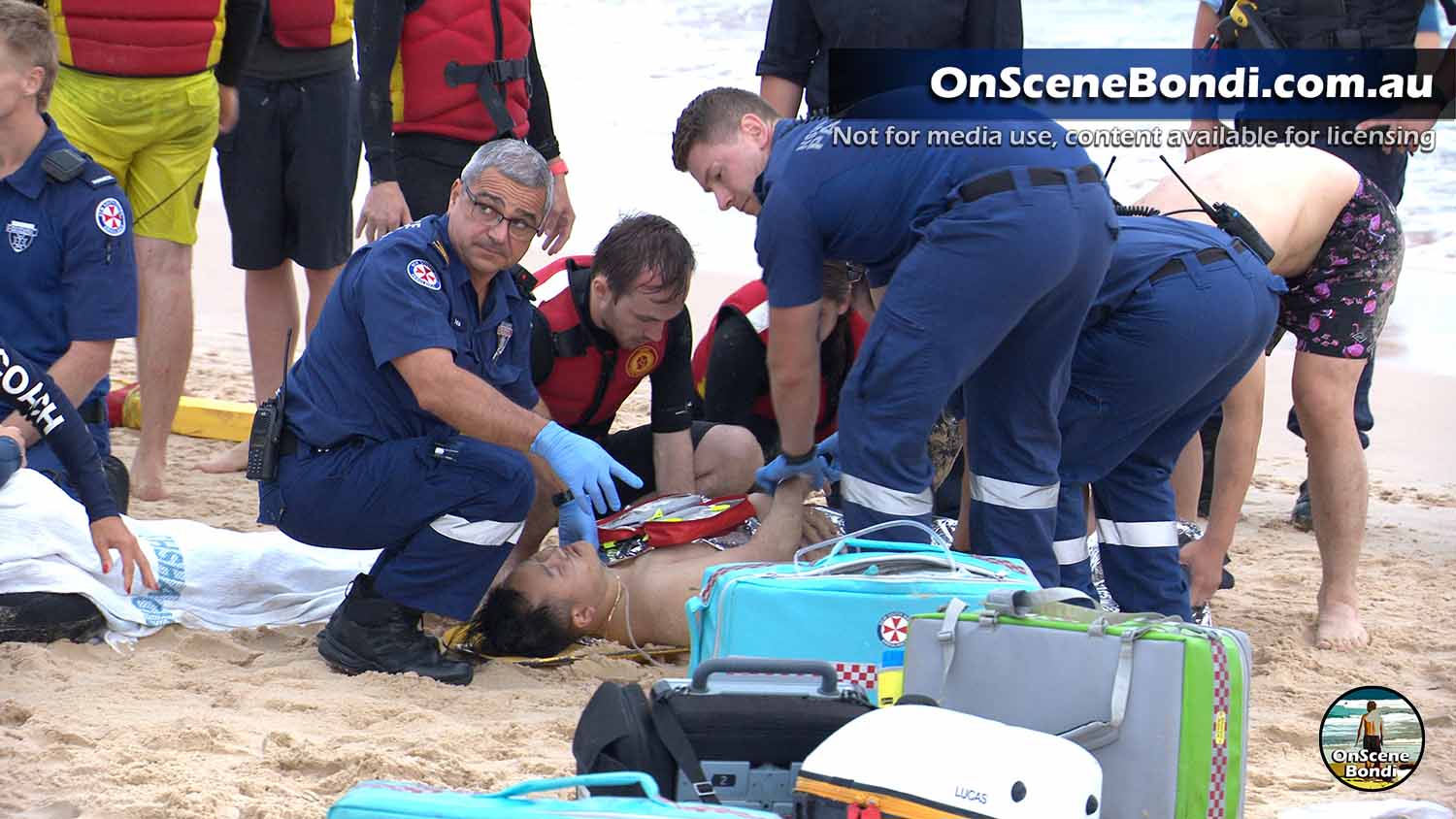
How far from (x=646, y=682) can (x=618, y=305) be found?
Result: 922mm

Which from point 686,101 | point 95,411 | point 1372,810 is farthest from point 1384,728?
point 686,101

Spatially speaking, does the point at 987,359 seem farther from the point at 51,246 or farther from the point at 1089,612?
the point at 51,246

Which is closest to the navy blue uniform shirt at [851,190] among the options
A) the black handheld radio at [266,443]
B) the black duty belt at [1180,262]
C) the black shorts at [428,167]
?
the black duty belt at [1180,262]

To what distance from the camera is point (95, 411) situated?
398 cm

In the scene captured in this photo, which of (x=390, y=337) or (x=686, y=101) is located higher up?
(x=686, y=101)

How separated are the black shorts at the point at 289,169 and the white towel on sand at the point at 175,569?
1.30 metres

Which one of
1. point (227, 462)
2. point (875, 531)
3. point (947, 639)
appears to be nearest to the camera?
point (947, 639)

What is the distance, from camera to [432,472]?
3.48 metres

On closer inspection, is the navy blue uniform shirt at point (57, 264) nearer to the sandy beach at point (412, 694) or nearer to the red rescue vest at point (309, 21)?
the sandy beach at point (412, 694)

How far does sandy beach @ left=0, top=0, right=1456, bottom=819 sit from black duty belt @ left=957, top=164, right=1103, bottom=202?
3.89 ft

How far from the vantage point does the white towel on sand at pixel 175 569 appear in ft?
11.5

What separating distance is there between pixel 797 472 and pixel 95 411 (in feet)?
5.69

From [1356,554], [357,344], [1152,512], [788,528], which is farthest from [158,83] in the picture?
[1356,554]

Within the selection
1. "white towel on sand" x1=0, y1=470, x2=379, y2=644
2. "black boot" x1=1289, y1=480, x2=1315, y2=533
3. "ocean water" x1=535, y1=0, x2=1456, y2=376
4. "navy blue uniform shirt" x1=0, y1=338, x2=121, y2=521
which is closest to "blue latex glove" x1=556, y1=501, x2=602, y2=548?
"white towel on sand" x1=0, y1=470, x2=379, y2=644
